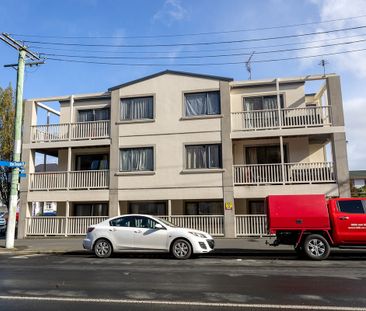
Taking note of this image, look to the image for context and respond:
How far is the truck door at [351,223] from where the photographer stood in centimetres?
1197

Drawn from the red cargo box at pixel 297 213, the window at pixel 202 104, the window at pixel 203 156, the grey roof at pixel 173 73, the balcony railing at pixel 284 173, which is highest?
the grey roof at pixel 173 73

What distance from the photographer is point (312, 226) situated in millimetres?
12211

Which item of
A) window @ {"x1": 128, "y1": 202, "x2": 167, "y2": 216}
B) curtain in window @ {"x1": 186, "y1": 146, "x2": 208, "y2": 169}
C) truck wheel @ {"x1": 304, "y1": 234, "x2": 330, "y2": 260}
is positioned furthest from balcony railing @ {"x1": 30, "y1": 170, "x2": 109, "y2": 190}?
truck wheel @ {"x1": 304, "y1": 234, "x2": 330, "y2": 260}

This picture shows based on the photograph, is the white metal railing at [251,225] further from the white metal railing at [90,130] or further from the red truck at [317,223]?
the white metal railing at [90,130]

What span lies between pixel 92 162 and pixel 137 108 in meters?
4.52

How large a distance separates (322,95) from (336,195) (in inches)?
230

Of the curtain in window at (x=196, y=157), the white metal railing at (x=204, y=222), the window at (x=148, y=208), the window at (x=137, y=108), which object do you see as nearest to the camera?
the white metal railing at (x=204, y=222)

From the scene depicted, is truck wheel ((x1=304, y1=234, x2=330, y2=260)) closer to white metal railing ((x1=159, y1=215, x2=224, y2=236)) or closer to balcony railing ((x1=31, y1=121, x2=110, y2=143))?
white metal railing ((x1=159, y1=215, x2=224, y2=236))

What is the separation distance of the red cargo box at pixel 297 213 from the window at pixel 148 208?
392 inches

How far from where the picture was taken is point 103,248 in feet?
43.3

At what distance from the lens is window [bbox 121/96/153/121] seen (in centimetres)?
2142

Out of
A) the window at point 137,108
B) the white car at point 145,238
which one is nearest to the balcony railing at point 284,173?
the window at point 137,108

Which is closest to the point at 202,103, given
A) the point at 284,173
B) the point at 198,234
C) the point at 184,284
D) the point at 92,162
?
the point at 284,173

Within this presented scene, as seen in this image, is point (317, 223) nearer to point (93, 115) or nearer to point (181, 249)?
point (181, 249)
